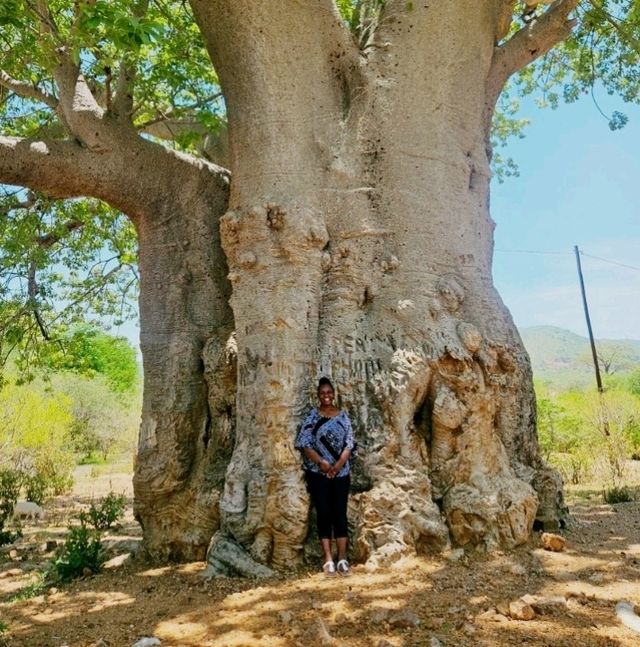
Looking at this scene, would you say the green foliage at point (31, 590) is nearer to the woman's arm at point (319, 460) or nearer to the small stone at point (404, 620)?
the woman's arm at point (319, 460)

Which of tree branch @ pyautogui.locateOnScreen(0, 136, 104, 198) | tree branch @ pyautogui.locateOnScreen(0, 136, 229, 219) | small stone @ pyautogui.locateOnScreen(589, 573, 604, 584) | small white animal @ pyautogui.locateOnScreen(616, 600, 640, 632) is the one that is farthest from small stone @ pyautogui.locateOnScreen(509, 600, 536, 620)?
tree branch @ pyautogui.locateOnScreen(0, 136, 104, 198)

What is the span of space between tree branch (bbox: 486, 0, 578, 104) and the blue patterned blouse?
346 centimetres

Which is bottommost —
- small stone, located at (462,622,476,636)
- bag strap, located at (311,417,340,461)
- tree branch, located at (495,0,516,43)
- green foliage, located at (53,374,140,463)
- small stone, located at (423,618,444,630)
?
small stone, located at (462,622,476,636)

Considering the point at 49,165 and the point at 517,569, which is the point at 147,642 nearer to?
the point at 517,569

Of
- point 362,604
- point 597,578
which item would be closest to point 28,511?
point 362,604

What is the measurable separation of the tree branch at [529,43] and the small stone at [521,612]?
4.39 meters

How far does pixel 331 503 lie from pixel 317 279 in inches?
60.6

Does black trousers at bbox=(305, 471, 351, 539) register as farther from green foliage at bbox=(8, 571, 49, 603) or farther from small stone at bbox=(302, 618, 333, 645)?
green foliage at bbox=(8, 571, 49, 603)

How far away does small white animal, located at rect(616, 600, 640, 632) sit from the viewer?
2.74m

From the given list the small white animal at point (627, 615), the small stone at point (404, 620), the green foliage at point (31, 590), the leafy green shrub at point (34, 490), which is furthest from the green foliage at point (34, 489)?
the small white animal at point (627, 615)

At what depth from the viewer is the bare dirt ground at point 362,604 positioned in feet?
8.91

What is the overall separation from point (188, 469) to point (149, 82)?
3.05 m

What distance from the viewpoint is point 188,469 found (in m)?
4.69

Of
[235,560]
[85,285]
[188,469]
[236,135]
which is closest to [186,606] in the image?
[235,560]
